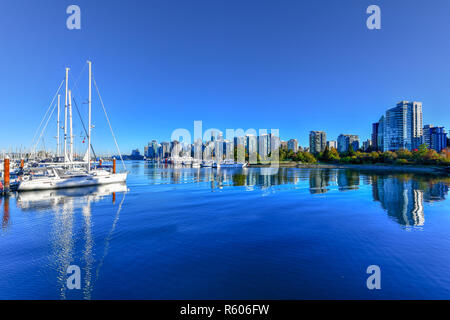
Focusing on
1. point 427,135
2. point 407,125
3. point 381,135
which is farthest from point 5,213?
point 427,135

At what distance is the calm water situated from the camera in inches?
275

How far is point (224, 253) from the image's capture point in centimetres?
969

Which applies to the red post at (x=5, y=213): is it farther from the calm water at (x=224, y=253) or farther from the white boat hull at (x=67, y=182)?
the white boat hull at (x=67, y=182)

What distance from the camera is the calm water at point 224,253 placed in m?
6.98

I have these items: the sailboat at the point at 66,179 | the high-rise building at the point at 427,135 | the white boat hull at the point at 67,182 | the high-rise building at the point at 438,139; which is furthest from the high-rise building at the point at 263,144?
the sailboat at the point at 66,179

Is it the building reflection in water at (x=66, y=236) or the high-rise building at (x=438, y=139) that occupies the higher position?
the high-rise building at (x=438, y=139)

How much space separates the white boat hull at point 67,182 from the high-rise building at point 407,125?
172 metres

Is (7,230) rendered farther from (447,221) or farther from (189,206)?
(447,221)

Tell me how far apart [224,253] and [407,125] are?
18083 centimetres

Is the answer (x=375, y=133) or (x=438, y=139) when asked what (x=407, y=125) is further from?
(x=375, y=133)

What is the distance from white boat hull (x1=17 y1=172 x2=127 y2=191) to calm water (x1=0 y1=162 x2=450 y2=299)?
1138cm

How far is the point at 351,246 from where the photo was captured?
10453 mm
